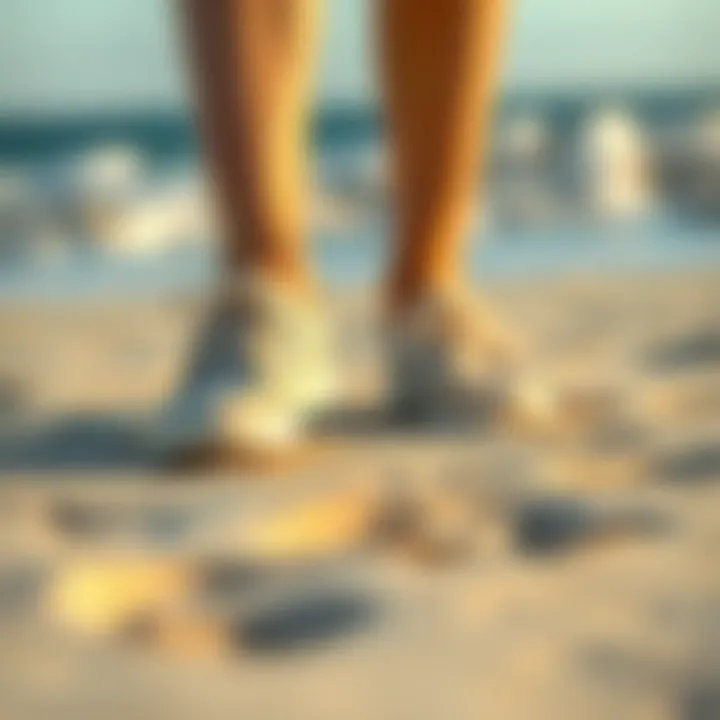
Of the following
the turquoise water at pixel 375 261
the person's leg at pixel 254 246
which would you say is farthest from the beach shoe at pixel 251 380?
the turquoise water at pixel 375 261

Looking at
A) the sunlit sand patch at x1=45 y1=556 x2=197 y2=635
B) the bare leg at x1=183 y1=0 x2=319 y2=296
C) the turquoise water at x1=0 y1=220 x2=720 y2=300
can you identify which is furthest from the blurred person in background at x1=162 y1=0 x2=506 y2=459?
the turquoise water at x1=0 y1=220 x2=720 y2=300

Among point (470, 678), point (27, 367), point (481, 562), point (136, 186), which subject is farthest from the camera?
point (136, 186)

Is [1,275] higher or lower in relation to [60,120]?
lower

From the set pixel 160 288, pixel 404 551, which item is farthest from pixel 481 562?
pixel 160 288

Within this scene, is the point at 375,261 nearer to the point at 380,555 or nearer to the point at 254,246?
the point at 254,246

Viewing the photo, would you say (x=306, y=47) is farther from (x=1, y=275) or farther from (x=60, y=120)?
(x=60, y=120)

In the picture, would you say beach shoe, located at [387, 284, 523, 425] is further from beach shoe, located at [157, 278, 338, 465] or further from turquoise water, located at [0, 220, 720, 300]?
turquoise water, located at [0, 220, 720, 300]

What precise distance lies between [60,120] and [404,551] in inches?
44.5

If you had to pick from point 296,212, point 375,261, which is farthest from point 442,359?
point 375,261

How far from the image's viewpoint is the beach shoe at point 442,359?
1066 mm

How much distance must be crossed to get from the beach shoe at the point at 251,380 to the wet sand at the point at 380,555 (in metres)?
0.03

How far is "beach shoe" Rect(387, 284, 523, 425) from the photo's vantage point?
107cm

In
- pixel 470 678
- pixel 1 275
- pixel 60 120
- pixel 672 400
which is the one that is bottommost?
pixel 470 678

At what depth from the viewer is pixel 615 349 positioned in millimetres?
1247
